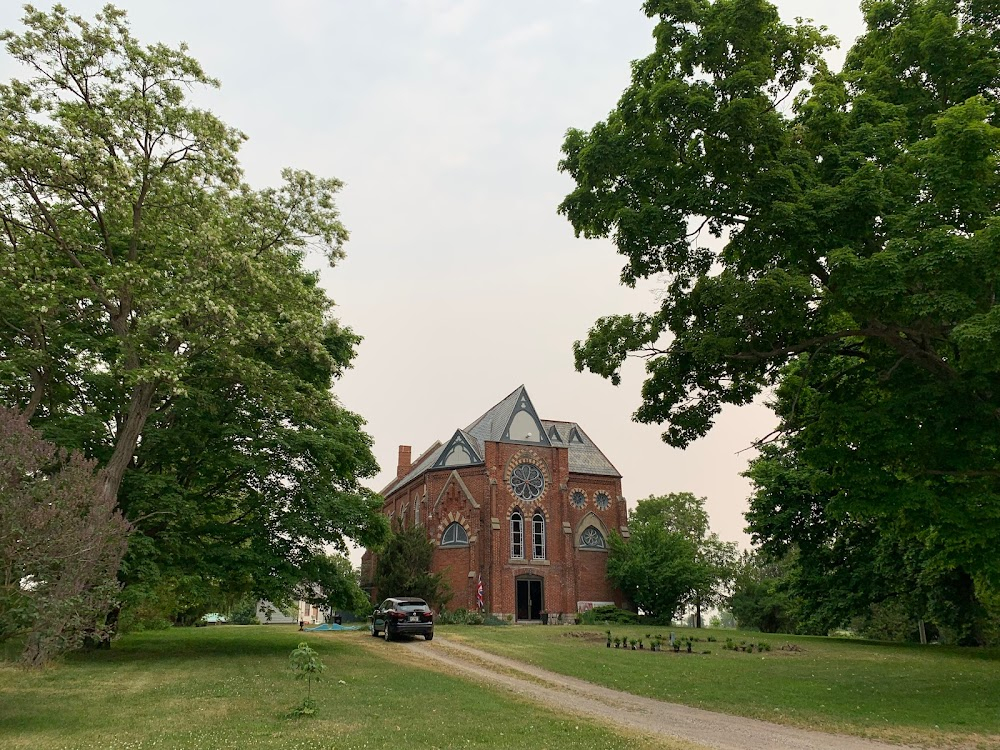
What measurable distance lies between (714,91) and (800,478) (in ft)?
66.9

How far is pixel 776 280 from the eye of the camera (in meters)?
13.0

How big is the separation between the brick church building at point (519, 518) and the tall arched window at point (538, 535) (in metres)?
0.06

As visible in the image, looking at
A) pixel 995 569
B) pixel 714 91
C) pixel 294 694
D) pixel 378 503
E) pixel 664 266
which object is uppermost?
pixel 714 91

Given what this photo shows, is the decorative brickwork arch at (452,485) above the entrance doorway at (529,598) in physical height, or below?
above

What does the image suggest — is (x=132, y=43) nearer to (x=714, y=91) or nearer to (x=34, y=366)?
(x=34, y=366)

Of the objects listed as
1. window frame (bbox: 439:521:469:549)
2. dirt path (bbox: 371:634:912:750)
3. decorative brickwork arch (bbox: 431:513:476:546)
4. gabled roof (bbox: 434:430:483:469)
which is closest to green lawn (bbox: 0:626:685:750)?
dirt path (bbox: 371:634:912:750)

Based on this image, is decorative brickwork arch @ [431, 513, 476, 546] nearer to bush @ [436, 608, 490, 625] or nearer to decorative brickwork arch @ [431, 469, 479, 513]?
decorative brickwork arch @ [431, 469, 479, 513]

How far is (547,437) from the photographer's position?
4731 centimetres

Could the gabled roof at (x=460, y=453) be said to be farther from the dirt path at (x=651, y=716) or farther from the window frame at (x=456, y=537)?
the dirt path at (x=651, y=716)

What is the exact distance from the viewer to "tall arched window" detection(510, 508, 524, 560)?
143 ft

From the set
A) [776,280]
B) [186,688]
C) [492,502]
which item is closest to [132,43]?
[186,688]

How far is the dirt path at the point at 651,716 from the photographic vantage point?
9758mm

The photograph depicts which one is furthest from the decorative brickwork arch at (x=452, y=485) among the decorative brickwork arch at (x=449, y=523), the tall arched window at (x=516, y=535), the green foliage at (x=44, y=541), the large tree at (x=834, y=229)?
the green foliage at (x=44, y=541)

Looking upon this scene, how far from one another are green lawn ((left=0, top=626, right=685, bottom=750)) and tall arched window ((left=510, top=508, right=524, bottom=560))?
2624 cm
